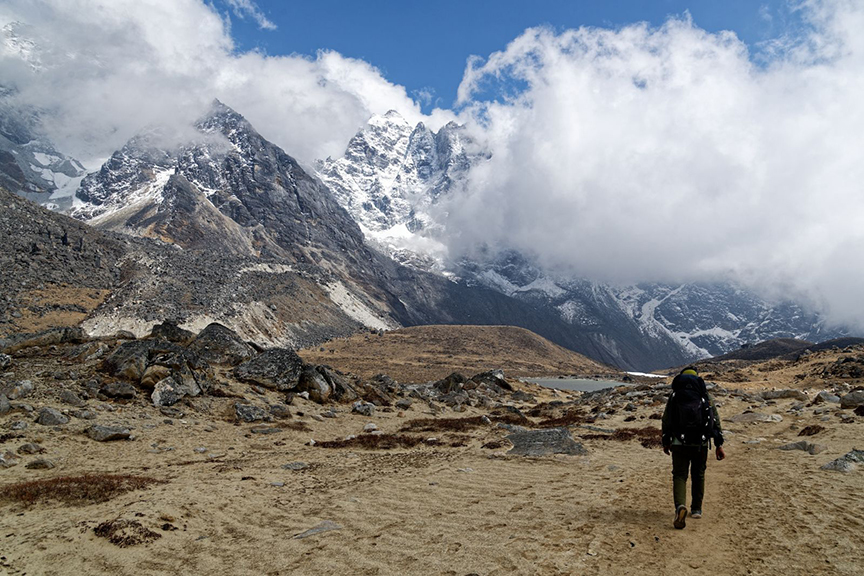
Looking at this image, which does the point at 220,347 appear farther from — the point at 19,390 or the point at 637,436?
the point at 637,436

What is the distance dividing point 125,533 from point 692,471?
9906 mm

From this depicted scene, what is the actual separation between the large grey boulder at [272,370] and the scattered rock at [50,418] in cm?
1069

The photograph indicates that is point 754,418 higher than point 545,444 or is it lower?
higher

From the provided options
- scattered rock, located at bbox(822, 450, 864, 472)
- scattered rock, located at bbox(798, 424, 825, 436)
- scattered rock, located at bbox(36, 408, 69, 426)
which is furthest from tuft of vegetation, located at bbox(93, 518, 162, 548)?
scattered rock, located at bbox(798, 424, 825, 436)

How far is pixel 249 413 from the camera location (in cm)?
2114

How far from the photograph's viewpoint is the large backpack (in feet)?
28.8

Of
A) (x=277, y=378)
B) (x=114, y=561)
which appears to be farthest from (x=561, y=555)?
(x=277, y=378)

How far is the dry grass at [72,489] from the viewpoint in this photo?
9.64m

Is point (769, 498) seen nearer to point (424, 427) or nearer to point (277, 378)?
point (424, 427)

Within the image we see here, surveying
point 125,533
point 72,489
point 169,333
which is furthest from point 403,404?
point 125,533

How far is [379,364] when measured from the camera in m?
95.0

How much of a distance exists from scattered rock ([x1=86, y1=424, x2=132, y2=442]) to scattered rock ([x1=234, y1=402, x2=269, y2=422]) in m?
5.09

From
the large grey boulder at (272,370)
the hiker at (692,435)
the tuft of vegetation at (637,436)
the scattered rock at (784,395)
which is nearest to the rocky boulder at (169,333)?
the large grey boulder at (272,370)

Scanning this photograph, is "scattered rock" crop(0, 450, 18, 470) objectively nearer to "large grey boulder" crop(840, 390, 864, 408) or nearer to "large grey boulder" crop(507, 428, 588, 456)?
"large grey boulder" crop(507, 428, 588, 456)
